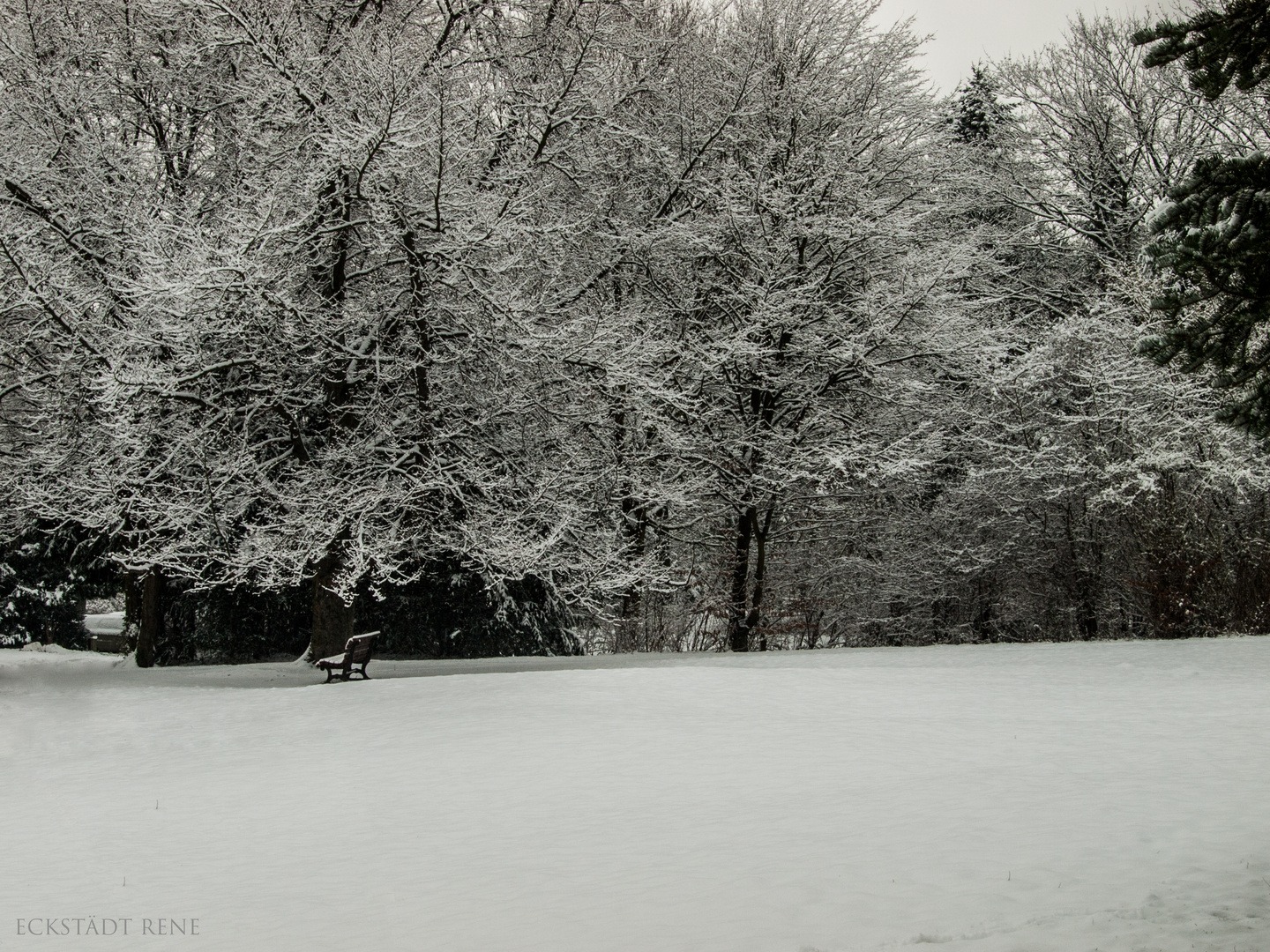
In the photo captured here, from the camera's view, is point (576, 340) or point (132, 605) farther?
point (132, 605)

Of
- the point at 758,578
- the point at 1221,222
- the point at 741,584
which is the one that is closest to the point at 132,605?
the point at 741,584

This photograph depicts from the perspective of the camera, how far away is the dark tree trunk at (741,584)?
17.8 metres

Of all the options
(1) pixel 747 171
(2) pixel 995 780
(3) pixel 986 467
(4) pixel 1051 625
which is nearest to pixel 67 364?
(1) pixel 747 171

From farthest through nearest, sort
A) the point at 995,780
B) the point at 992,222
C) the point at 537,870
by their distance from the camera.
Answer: the point at 992,222
the point at 995,780
the point at 537,870

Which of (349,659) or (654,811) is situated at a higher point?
(349,659)

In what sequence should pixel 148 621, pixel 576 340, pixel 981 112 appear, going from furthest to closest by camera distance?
pixel 981 112
pixel 148 621
pixel 576 340

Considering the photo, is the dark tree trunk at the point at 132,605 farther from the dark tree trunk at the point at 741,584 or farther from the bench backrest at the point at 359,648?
the dark tree trunk at the point at 741,584

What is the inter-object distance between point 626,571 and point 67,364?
290 inches

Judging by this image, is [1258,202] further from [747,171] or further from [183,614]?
[183,614]

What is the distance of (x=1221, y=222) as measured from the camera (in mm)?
4906

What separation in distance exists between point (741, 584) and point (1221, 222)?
13524 millimetres

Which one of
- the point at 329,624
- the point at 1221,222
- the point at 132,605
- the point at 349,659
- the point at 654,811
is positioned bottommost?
the point at 654,811

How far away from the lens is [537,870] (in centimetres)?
609

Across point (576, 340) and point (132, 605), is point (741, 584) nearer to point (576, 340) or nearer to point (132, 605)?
point (576, 340)
